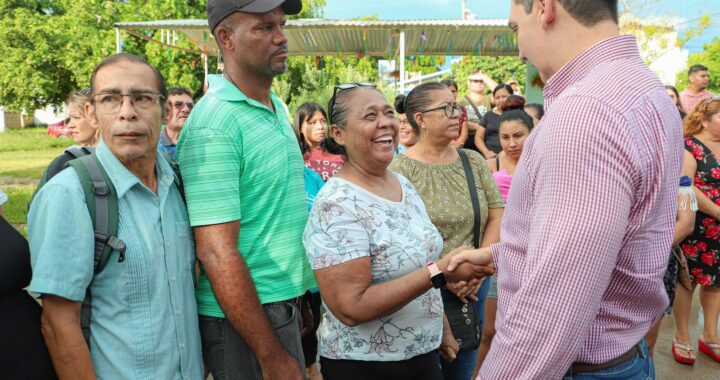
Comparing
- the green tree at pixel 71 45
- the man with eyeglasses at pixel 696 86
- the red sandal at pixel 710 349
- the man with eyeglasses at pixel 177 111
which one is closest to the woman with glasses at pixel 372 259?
the man with eyeglasses at pixel 177 111

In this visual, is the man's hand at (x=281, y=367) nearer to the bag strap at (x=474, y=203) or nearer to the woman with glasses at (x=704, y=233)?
the bag strap at (x=474, y=203)

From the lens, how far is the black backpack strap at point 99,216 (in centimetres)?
174

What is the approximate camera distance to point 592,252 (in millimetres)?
1340

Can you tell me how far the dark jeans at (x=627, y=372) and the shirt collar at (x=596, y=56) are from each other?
0.79 metres

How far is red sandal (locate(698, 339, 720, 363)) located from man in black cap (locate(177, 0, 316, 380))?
4057mm

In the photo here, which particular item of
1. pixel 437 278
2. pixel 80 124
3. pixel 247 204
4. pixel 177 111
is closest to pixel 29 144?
pixel 177 111

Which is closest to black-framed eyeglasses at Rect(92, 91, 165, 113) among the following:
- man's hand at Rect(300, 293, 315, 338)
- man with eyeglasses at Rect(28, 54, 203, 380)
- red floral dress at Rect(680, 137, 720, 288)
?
man with eyeglasses at Rect(28, 54, 203, 380)

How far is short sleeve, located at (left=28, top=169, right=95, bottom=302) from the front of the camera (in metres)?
1.66

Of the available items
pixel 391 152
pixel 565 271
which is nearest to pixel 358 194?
pixel 391 152

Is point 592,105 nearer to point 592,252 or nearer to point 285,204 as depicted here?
point 592,252

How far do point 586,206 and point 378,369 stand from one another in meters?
1.32

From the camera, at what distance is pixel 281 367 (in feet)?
6.62

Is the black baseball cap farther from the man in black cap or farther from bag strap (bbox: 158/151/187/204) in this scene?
bag strap (bbox: 158/151/187/204)

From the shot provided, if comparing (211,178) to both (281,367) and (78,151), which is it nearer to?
(281,367)
